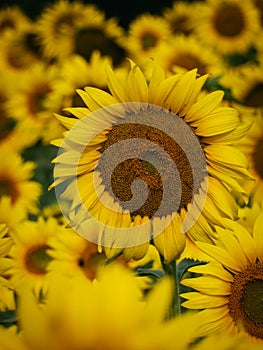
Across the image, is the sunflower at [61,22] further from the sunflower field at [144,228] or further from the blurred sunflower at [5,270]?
the blurred sunflower at [5,270]

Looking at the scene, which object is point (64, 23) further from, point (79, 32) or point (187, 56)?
point (187, 56)

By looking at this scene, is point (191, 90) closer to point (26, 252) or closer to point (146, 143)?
point (146, 143)

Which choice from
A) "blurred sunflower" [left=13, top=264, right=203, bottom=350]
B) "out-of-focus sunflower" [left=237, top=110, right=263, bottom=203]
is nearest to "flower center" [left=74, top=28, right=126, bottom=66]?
"out-of-focus sunflower" [left=237, top=110, right=263, bottom=203]

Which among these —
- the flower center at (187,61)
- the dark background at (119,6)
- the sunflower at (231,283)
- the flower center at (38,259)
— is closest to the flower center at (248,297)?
the sunflower at (231,283)

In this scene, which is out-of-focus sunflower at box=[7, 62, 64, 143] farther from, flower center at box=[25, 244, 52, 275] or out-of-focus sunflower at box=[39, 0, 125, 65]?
flower center at box=[25, 244, 52, 275]

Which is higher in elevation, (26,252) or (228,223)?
(228,223)

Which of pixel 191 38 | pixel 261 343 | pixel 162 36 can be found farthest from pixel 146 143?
pixel 162 36

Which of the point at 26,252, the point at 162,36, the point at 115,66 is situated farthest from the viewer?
the point at 162,36
